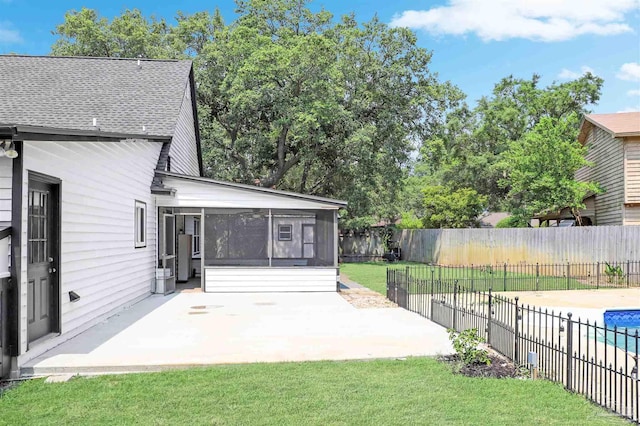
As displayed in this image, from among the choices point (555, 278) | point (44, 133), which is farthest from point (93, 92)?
point (555, 278)

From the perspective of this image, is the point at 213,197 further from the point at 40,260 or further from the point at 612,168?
the point at 612,168

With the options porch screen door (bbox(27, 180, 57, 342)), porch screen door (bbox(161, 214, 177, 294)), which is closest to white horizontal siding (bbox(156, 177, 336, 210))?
porch screen door (bbox(161, 214, 177, 294))

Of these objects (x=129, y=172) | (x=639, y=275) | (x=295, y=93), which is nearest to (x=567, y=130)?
(x=639, y=275)

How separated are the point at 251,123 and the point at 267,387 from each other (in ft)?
70.5

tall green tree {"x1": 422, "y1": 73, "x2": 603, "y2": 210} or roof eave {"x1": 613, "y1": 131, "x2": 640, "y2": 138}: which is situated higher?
tall green tree {"x1": 422, "y1": 73, "x2": 603, "y2": 210}

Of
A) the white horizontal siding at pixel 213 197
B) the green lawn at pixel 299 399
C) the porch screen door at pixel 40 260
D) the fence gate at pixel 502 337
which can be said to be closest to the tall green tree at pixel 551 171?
the white horizontal siding at pixel 213 197

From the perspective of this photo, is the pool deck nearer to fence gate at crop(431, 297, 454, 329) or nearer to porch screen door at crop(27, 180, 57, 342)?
fence gate at crop(431, 297, 454, 329)

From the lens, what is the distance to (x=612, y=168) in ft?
69.1

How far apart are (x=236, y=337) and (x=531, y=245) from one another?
596 inches

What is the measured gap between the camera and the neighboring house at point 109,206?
623cm

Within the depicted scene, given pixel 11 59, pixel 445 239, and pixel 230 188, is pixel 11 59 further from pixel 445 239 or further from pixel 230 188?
pixel 445 239

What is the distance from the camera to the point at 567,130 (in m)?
24.1

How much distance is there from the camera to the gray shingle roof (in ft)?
40.3

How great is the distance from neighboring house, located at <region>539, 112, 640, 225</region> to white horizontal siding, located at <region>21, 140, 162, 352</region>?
17.5 metres
